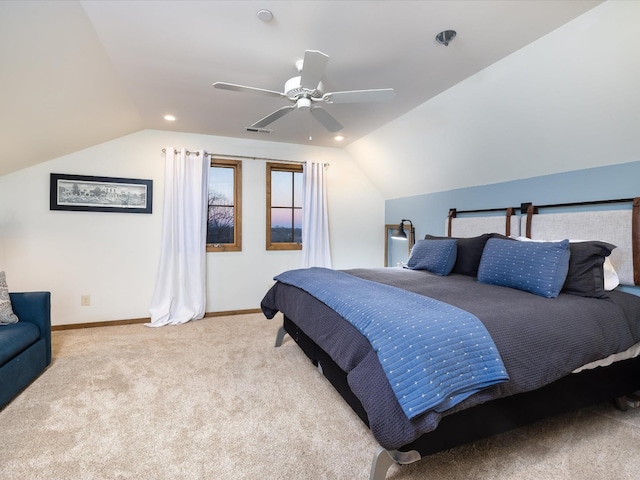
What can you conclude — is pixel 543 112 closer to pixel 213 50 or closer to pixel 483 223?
pixel 483 223

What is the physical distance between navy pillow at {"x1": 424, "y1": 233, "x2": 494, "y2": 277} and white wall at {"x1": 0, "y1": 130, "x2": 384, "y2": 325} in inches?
82.0

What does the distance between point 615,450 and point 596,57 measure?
223 centimetres

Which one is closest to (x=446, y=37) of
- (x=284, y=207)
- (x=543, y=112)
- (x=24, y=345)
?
(x=543, y=112)

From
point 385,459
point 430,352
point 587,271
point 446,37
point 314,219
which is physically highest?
point 446,37

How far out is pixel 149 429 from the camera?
1.86m

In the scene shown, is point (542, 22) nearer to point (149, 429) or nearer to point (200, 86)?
point (200, 86)

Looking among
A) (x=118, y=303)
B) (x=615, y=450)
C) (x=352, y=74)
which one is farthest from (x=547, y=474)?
(x=118, y=303)

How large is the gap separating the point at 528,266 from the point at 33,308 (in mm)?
3758

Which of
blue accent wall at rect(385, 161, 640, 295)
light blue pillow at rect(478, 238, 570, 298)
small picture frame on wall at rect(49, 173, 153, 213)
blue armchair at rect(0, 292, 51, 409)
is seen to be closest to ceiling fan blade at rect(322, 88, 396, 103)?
light blue pillow at rect(478, 238, 570, 298)

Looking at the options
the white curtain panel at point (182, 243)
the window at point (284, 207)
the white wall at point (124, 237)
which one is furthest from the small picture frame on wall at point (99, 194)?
the window at point (284, 207)

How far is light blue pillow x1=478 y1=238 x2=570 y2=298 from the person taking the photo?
2.07 metres

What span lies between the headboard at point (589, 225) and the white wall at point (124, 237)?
2329mm

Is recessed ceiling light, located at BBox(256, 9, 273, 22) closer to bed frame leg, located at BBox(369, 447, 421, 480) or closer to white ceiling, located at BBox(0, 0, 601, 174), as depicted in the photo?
white ceiling, located at BBox(0, 0, 601, 174)

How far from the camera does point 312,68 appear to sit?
1.82 m
